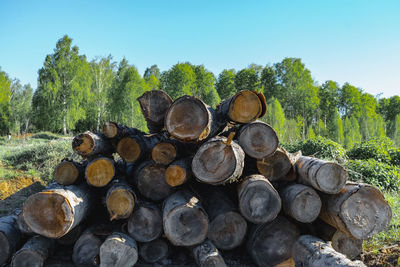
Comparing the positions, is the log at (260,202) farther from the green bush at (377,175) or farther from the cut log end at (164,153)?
the green bush at (377,175)

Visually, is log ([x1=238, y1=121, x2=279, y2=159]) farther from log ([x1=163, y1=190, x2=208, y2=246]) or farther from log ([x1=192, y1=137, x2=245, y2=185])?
log ([x1=163, y1=190, x2=208, y2=246])

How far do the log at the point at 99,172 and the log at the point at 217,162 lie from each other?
112cm

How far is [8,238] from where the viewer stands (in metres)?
2.75

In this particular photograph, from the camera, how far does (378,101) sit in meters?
39.9

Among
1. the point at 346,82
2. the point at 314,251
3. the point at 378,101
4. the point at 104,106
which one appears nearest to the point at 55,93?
the point at 104,106

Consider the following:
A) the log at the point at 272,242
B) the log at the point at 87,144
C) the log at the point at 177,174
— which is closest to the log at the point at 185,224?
the log at the point at 177,174

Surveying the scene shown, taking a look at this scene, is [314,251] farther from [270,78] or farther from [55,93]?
[270,78]

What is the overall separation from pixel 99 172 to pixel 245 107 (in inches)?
74.2

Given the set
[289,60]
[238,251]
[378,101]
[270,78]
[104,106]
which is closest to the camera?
[238,251]

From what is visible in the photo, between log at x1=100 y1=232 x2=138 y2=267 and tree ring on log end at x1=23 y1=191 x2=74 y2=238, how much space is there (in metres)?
0.42

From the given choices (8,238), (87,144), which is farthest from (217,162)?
(8,238)

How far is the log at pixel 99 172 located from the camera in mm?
3006

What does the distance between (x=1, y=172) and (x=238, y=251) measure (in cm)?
651

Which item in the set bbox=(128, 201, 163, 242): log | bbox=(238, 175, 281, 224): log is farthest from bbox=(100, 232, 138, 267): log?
bbox=(238, 175, 281, 224): log
